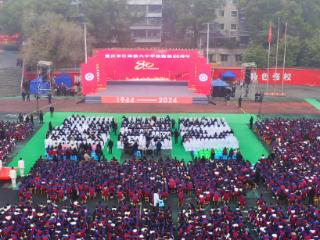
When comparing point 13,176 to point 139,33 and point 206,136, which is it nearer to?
point 206,136

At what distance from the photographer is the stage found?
29.7m

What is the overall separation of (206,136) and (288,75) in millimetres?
23894

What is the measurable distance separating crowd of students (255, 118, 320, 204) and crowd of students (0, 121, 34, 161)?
39.1 feet

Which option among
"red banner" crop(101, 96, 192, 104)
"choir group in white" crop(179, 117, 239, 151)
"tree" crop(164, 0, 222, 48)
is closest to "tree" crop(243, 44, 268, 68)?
"tree" crop(164, 0, 222, 48)

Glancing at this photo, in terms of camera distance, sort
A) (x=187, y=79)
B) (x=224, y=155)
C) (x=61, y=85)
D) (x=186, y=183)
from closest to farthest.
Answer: (x=186, y=183), (x=224, y=155), (x=187, y=79), (x=61, y=85)

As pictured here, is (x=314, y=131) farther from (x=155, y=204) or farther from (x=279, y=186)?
(x=155, y=204)

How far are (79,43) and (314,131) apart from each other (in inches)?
982

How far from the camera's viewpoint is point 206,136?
2209cm

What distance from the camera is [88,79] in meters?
31.6

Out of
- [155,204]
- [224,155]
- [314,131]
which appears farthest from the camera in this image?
[314,131]

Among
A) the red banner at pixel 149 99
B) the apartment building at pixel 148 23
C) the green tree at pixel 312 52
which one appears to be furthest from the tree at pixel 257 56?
the red banner at pixel 149 99

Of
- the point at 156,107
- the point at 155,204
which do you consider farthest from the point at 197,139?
the point at 156,107

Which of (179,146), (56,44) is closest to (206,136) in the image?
(179,146)

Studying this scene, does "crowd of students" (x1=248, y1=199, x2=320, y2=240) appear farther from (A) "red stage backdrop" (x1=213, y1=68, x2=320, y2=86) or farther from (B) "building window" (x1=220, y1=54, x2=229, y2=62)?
(B) "building window" (x1=220, y1=54, x2=229, y2=62)
